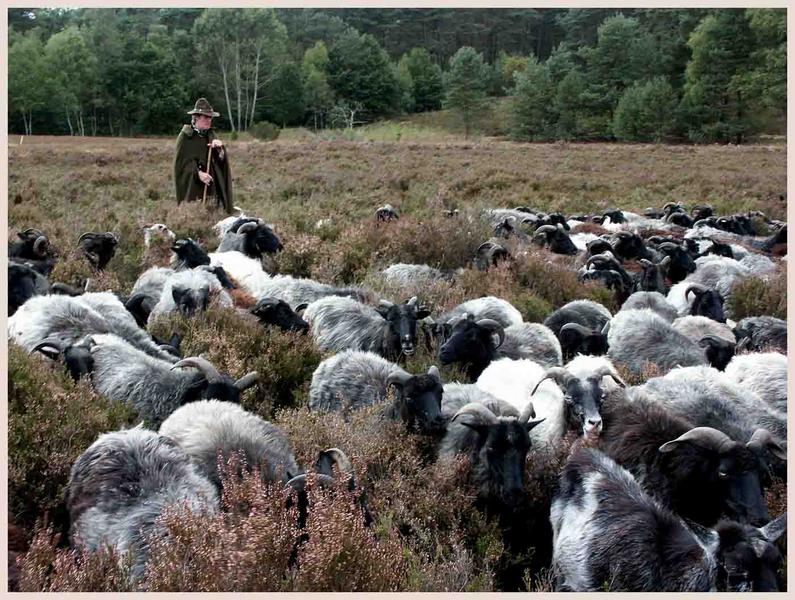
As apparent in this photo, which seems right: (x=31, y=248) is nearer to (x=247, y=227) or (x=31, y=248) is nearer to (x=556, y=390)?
(x=247, y=227)

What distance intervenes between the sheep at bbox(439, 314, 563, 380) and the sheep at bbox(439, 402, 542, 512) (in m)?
2.21

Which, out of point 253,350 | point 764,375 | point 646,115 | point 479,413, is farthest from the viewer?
point 646,115

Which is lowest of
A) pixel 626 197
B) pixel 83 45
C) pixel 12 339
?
pixel 626 197

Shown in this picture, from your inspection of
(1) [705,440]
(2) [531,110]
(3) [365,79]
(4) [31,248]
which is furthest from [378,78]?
(1) [705,440]

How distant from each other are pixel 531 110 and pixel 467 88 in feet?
31.1

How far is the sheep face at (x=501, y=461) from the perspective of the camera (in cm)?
507

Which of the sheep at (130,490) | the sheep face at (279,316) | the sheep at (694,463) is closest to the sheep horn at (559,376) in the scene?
the sheep at (694,463)

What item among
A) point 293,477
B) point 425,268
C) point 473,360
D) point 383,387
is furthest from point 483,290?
point 293,477

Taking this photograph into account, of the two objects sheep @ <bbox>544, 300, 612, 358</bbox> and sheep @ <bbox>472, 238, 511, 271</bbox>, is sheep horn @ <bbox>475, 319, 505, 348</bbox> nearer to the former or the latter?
sheep @ <bbox>544, 300, 612, 358</bbox>

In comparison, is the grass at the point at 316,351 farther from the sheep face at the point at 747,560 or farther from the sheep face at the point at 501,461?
the sheep face at the point at 747,560

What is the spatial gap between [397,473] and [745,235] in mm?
16147

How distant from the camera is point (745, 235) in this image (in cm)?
1831

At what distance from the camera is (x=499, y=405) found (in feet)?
19.9

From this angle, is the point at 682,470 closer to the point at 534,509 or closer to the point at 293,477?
the point at 534,509
